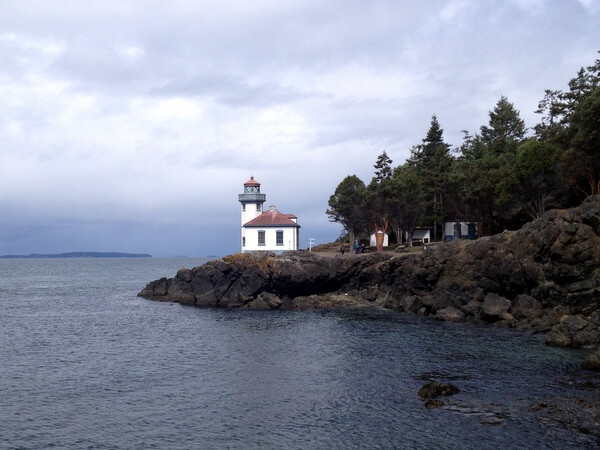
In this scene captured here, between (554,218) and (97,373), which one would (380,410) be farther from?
(554,218)

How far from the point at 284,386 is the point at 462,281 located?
26198mm

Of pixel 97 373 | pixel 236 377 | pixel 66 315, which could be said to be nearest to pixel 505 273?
pixel 236 377

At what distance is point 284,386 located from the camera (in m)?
26.0

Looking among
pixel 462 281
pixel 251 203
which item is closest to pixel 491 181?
pixel 462 281

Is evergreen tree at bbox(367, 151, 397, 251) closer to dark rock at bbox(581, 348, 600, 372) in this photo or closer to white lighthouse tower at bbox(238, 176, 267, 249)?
white lighthouse tower at bbox(238, 176, 267, 249)

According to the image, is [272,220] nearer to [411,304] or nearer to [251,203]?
[251,203]

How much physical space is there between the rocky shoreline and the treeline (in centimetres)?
1196

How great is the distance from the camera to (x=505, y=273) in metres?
44.4

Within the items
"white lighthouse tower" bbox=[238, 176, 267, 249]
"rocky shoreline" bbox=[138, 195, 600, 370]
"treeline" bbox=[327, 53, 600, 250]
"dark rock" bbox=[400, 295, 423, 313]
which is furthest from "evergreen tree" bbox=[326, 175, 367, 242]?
"dark rock" bbox=[400, 295, 423, 313]

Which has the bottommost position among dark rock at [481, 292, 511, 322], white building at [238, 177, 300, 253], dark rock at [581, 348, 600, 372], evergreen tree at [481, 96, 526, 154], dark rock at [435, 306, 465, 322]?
dark rock at [581, 348, 600, 372]

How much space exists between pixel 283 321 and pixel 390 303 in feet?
39.2

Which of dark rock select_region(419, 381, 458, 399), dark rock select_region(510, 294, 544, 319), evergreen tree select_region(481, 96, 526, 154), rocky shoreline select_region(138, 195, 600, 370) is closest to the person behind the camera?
dark rock select_region(419, 381, 458, 399)

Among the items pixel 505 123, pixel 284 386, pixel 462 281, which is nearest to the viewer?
pixel 284 386

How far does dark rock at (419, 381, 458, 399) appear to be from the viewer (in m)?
23.1
